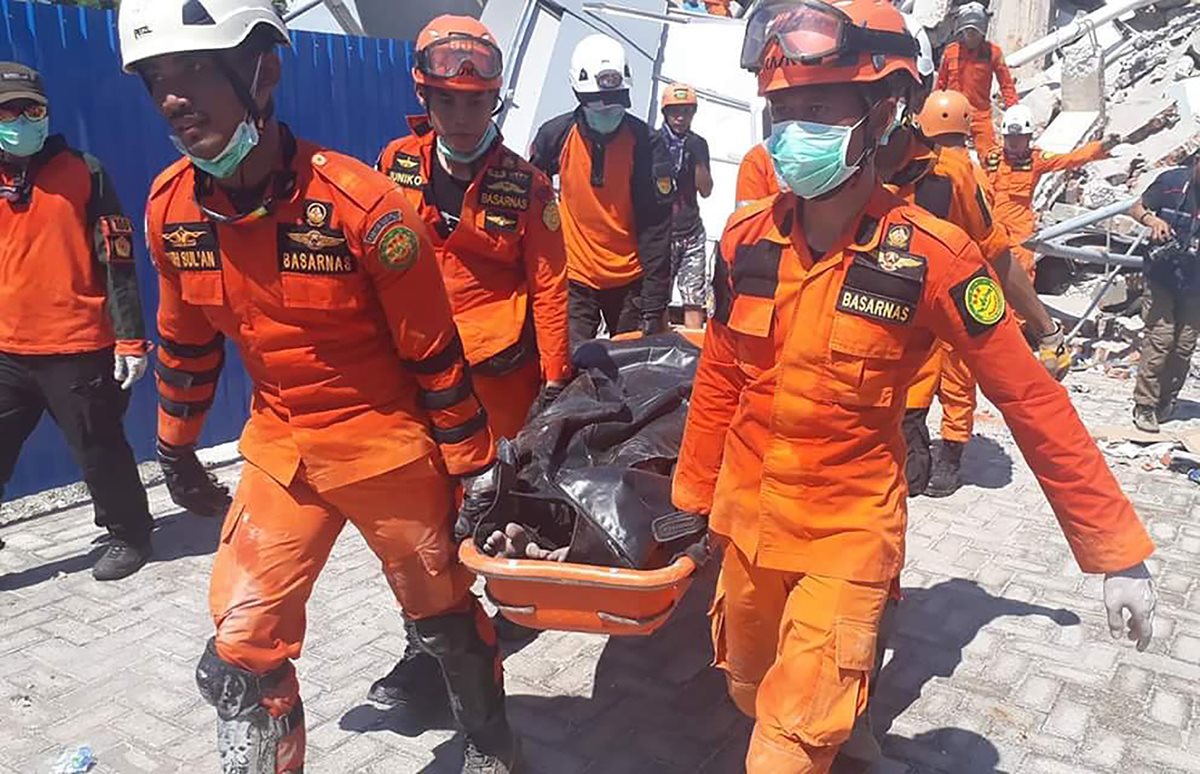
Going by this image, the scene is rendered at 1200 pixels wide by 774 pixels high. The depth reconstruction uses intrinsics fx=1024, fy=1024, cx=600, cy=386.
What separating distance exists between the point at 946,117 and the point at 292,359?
13.0 feet

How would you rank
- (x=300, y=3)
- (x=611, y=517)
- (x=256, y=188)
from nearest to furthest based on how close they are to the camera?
1. (x=256, y=188)
2. (x=611, y=517)
3. (x=300, y=3)

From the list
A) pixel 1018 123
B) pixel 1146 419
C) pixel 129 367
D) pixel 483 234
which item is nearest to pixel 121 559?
pixel 129 367

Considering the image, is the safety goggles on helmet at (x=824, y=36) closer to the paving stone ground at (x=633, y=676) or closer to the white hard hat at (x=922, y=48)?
the white hard hat at (x=922, y=48)

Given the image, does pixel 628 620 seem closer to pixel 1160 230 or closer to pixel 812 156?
pixel 812 156

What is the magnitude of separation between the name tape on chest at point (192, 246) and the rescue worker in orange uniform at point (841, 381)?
1.37m

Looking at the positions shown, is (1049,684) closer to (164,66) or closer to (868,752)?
(868,752)

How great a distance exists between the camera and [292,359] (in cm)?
275

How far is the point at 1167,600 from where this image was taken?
473cm

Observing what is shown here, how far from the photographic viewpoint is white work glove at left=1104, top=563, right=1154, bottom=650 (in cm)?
233

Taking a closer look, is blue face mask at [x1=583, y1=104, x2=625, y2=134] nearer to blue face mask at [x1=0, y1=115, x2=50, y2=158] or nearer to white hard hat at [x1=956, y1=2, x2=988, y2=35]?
blue face mask at [x1=0, y1=115, x2=50, y2=158]

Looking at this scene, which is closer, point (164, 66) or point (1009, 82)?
point (164, 66)

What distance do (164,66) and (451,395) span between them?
3.62 feet

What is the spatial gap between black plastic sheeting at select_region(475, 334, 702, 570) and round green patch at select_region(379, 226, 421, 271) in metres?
0.84

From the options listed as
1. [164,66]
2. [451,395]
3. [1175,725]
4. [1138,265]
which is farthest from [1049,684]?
[1138,265]
